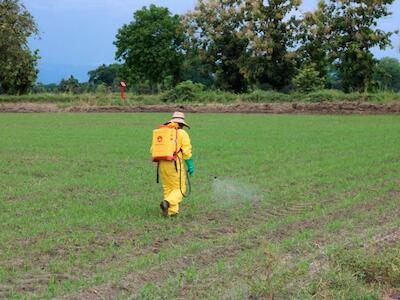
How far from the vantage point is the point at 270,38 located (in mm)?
45594

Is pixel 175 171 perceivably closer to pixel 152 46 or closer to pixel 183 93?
pixel 183 93

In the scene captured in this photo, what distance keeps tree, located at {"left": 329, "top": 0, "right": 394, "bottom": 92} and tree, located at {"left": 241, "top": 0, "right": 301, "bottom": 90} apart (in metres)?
3.32

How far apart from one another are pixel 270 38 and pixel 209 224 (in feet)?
122

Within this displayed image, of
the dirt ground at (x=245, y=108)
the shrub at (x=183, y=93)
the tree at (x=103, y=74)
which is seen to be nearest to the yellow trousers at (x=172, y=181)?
→ the dirt ground at (x=245, y=108)

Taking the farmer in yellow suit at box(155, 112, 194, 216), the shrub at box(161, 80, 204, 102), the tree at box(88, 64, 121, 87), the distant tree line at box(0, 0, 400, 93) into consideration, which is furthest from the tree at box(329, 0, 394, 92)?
the tree at box(88, 64, 121, 87)

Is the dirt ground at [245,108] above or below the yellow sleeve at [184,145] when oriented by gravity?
below

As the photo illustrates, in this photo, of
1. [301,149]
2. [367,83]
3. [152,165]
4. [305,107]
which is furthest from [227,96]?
[152,165]

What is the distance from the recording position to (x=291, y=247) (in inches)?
327

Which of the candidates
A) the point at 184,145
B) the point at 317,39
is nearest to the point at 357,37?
the point at 317,39

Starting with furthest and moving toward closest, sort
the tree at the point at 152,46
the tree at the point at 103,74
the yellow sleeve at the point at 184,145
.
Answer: the tree at the point at 103,74 → the tree at the point at 152,46 → the yellow sleeve at the point at 184,145

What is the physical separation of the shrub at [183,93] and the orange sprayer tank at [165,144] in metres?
33.3

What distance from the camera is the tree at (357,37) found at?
141 ft

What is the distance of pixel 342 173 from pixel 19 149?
9.95 meters

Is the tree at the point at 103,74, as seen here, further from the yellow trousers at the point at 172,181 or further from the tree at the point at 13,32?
the yellow trousers at the point at 172,181
